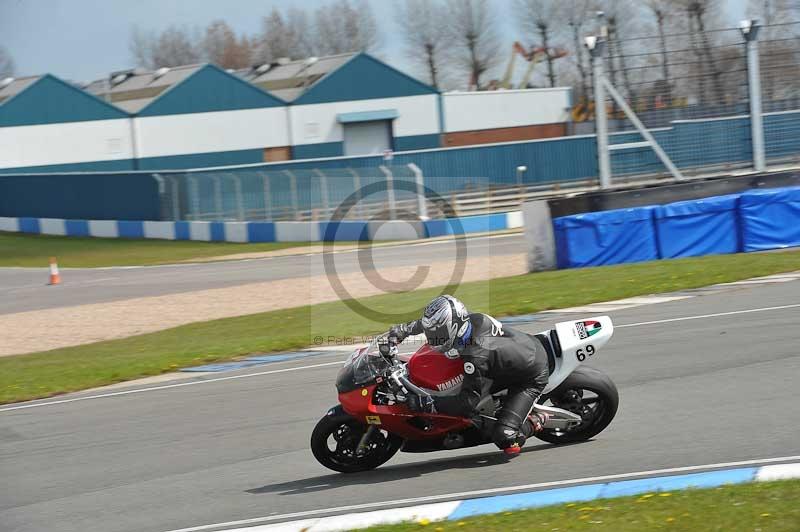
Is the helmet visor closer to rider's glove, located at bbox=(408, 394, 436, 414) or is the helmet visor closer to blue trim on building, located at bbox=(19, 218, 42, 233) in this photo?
rider's glove, located at bbox=(408, 394, 436, 414)

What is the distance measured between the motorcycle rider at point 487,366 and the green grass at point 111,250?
26.2 m

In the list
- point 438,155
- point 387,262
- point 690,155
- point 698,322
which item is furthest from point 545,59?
point 698,322

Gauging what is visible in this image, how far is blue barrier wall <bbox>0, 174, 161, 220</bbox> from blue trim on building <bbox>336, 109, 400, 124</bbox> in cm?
1945

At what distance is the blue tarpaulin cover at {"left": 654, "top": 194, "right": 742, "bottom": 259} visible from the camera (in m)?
21.2

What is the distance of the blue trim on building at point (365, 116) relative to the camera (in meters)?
59.9

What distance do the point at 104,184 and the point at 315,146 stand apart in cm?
1891

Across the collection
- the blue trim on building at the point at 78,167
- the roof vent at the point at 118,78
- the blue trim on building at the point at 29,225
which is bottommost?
the blue trim on building at the point at 29,225

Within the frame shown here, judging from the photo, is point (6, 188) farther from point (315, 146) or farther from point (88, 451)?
point (88, 451)

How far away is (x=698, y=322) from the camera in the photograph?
44.0ft

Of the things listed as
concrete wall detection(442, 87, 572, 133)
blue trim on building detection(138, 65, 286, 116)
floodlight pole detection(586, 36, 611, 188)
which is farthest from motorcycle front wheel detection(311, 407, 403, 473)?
concrete wall detection(442, 87, 572, 133)

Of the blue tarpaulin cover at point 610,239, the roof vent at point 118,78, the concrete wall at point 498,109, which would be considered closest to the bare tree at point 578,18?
the concrete wall at point 498,109

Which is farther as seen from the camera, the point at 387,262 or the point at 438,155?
the point at 438,155

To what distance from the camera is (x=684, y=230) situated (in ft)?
69.9

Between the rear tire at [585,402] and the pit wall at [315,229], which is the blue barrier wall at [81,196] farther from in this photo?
the rear tire at [585,402]
